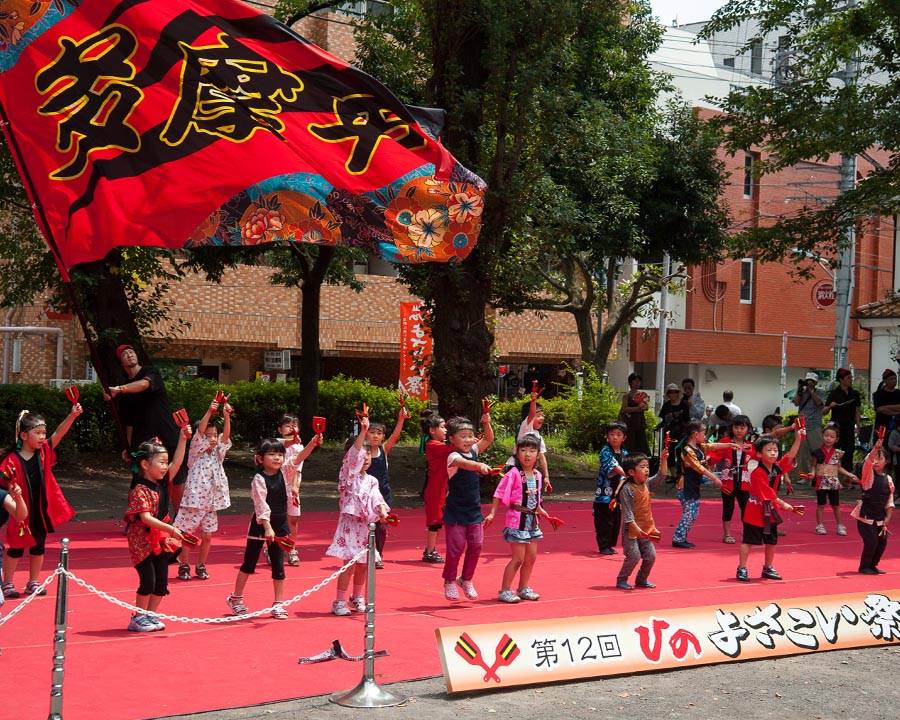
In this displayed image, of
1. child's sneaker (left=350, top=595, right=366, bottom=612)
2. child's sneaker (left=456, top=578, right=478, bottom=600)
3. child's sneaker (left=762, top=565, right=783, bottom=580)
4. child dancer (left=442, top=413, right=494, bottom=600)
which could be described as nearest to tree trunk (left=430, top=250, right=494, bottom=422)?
child's sneaker (left=762, top=565, right=783, bottom=580)

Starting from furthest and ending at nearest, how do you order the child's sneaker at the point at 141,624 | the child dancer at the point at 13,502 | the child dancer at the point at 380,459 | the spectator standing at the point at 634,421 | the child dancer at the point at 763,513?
the spectator standing at the point at 634,421 < the child dancer at the point at 763,513 < the child dancer at the point at 380,459 < the child's sneaker at the point at 141,624 < the child dancer at the point at 13,502

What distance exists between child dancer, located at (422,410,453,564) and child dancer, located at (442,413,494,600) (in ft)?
6.04

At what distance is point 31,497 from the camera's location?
961cm

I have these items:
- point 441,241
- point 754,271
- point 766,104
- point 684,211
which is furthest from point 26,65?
point 754,271

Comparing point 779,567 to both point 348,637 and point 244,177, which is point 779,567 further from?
point 244,177

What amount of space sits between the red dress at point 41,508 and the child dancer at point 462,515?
3417 millimetres

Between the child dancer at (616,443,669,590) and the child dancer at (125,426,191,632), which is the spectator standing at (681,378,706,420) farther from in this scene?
the child dancer at (125,426,191,632)

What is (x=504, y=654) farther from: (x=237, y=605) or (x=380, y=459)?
(x=380, y=459)

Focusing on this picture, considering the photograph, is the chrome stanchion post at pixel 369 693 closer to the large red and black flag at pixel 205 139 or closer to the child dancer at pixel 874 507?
the large red and black flag at pixel 205 139

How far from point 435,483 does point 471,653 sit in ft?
17.0

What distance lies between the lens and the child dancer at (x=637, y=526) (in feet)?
35.2

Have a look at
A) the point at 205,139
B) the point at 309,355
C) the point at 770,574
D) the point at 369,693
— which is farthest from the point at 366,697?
the point at 309,355

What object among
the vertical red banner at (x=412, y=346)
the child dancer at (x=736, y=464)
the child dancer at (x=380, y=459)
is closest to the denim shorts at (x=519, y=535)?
the child dancer at (x=380, y=459)

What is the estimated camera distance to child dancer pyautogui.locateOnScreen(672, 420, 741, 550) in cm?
1293
